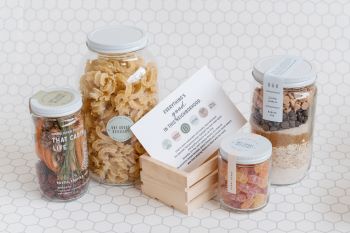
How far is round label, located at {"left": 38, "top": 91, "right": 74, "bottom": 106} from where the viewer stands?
165 centimetres

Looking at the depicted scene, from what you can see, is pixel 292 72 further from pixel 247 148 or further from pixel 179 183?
pixel 179 183

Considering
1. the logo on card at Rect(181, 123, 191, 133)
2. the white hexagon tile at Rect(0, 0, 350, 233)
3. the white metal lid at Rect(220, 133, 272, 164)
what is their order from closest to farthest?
the white metal lid at Rect(220, 133, 272, 164) < the logo on card at Rect(181, 123, 191, 133) < the white hexagon tile at Rect(0, 0, 350, 233)

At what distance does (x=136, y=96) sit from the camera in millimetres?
1688

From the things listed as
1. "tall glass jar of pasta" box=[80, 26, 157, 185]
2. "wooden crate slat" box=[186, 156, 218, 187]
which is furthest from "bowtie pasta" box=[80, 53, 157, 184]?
"wooden crate slat" box=[186, 156, 218, 187]

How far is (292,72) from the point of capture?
169 centimetres

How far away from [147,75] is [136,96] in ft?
0.17

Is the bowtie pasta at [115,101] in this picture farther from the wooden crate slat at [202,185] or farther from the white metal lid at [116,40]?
the wooden crate slat at [202,185]

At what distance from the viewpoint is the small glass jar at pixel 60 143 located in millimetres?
1638

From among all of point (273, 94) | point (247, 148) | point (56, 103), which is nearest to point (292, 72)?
point (273, 94)

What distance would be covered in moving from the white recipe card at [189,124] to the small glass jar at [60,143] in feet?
0.40

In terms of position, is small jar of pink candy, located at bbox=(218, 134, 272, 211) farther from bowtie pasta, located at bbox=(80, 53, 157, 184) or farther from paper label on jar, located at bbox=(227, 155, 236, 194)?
bowtie pasta, located at bbox=(80, 53, 157, 184)

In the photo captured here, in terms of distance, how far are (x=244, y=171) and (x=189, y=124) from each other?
0.19 meters

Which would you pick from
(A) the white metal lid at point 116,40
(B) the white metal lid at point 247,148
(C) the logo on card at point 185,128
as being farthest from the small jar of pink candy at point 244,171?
(A) the white metal lid at point 116,40

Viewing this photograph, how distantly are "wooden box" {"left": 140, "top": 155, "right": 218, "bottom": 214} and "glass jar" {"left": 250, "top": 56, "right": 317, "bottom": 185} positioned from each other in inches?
5.1
